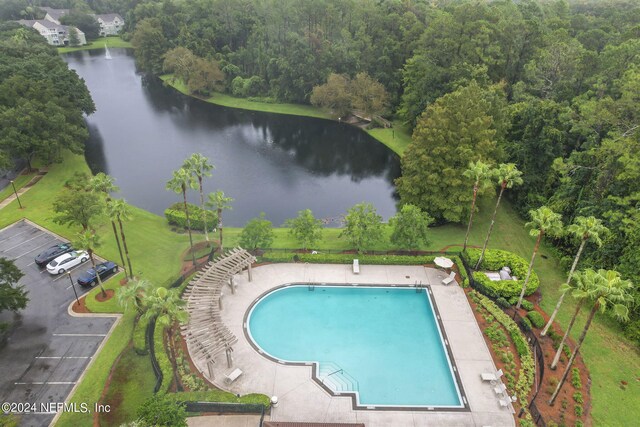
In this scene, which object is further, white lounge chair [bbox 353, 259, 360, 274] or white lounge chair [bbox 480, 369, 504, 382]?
white lounge chair [bbox 353, 259, 360, 274]

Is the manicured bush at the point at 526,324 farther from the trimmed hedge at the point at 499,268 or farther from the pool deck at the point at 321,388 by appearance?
the pool deck at the point at 321,388

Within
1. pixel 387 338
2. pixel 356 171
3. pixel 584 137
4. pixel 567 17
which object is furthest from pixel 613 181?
pixel 567 17

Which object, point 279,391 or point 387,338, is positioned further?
point 387,338

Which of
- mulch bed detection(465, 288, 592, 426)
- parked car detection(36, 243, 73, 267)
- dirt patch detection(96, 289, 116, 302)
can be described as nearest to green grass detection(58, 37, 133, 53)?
parked car detection(36, 243, 73, 267)

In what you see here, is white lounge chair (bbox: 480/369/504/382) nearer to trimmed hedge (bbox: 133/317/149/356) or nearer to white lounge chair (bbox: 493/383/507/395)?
white lounge chair (bbox: 493/383/507/395)

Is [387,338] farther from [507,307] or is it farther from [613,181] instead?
[613,181]

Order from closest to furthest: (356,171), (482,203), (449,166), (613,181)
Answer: (613,181) < (449,166) < (482,203) < (356,171)
